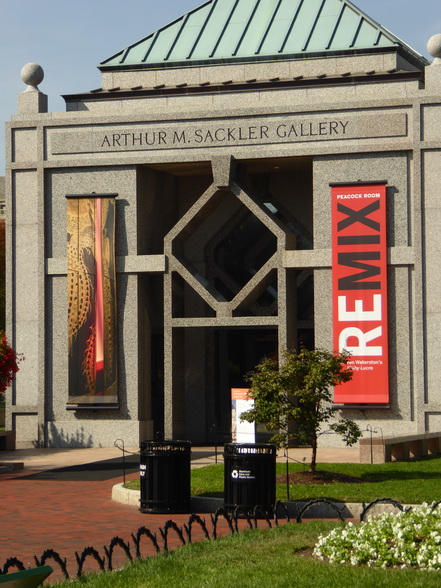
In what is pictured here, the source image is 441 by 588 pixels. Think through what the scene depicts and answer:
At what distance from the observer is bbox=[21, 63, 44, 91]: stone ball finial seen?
3350cm

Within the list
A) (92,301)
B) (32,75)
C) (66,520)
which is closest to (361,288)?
(92,301)

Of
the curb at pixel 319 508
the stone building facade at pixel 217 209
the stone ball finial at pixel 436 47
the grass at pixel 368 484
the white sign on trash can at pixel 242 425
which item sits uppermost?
the stone ball finial at pixel 436 47

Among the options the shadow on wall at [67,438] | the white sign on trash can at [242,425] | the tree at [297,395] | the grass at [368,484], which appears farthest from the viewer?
the shadow on wall at [67,438]

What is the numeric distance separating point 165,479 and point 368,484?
4.04m

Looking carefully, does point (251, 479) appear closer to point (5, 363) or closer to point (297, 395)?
point (297, 395)

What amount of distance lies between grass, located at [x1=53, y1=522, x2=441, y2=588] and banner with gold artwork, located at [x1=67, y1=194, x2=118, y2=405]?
18382 mm

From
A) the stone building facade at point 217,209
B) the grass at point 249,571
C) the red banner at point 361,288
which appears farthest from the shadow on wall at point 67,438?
the grass at point 249,571

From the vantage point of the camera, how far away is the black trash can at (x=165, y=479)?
17953mm

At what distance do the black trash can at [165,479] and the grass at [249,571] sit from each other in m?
4.45

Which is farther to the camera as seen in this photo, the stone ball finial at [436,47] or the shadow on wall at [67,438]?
the shadow on wall at [67,438]

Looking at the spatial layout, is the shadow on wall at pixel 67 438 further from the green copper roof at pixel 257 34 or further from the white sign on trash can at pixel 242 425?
the green copper roof at pixel 257 34

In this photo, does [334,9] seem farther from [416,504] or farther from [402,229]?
[416,504]

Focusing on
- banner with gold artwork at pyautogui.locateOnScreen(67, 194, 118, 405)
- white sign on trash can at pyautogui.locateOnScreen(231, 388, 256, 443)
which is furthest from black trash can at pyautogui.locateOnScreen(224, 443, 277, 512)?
banner with gold artwork at pyautogui.locateOnScreen(67, 194, 118, 405)

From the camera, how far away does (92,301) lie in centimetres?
3183
